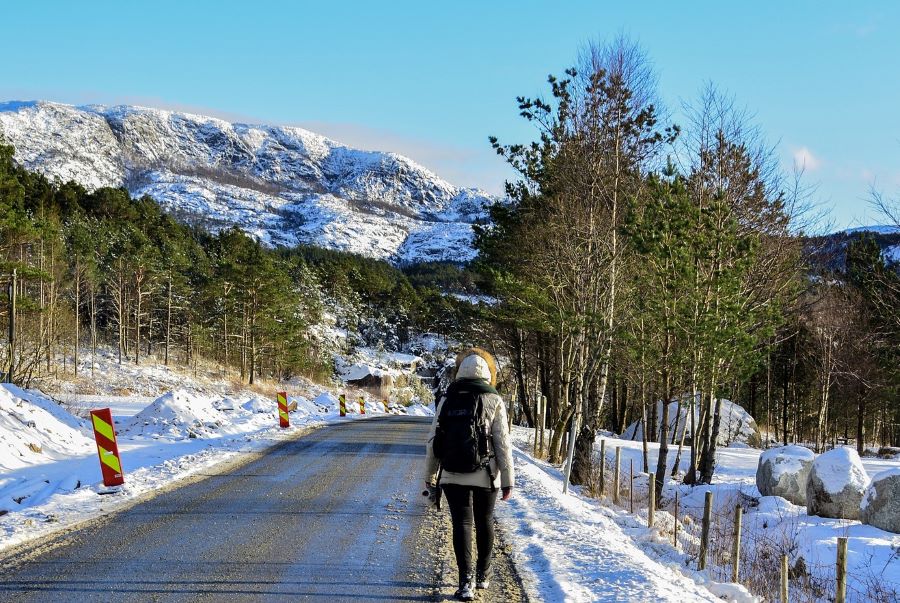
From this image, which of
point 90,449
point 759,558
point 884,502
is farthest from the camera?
point 90,449

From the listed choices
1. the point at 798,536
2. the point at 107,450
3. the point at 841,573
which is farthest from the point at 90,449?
the point at 798,536

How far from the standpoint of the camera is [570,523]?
8.25 meters

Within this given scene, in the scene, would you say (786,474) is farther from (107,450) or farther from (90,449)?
(90,449)

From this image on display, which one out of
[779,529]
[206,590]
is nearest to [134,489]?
[206,590]

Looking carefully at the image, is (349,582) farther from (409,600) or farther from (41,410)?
(41,410)

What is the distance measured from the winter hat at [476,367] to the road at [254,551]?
1.73m

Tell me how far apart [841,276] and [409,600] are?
32.2 meters

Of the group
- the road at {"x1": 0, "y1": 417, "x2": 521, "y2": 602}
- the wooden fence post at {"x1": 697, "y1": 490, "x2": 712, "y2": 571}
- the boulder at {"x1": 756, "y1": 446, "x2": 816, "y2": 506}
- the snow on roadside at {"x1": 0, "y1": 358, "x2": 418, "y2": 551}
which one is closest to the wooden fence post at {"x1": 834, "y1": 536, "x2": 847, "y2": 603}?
the wooden fence post at {"x1": 697, "y1": 490, "x2": 712, "y2": 571}

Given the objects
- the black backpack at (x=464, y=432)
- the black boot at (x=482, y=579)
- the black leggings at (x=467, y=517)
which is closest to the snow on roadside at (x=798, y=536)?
the black boot at (x=482, y=579)

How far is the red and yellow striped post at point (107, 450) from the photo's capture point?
30.5ft

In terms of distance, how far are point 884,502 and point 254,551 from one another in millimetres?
12568

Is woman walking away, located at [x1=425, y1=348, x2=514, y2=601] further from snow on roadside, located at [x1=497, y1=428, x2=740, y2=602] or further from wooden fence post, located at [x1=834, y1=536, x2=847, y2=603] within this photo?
wooden fence post, located at [x1=834, y1=536, x2=847, y2=603]

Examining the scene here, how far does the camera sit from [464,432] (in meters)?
5.11

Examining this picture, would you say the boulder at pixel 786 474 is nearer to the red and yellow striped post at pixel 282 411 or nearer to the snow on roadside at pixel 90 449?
the snow on roadside at pixel 90 449
